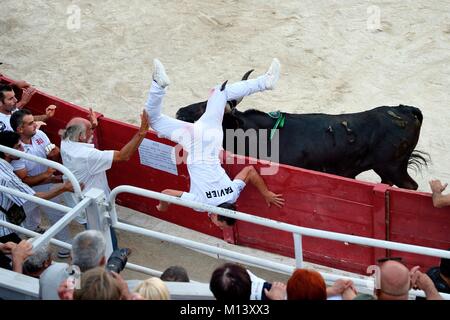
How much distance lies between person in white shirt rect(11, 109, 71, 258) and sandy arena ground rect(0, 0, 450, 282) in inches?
107

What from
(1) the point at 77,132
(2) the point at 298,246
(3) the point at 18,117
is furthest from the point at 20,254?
(3) the point at 18,117

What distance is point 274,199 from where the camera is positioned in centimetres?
731

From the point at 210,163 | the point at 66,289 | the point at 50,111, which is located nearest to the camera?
the point at 66,289

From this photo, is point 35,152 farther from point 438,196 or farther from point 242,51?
point 242,51

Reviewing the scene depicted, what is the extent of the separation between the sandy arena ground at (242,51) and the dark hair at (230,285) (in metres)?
5.36

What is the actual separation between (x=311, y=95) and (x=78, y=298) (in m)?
6.48

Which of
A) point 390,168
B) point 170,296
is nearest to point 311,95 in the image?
point 390,168

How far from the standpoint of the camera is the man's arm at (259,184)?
7.18 meters

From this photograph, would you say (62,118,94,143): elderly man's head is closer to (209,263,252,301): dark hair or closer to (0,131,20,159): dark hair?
(0,131,20,159): dark hair

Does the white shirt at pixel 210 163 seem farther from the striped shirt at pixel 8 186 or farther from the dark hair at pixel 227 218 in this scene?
the striped shirt at pixel 8 186

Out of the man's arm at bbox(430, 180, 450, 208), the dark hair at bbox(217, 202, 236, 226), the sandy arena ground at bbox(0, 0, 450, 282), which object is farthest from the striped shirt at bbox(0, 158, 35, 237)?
the sandy arena ground at bbox(0, 0, 450, 282)

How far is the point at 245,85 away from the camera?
7219 mm

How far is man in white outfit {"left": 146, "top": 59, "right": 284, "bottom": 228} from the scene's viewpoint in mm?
6945

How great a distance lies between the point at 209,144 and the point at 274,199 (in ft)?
2.68
